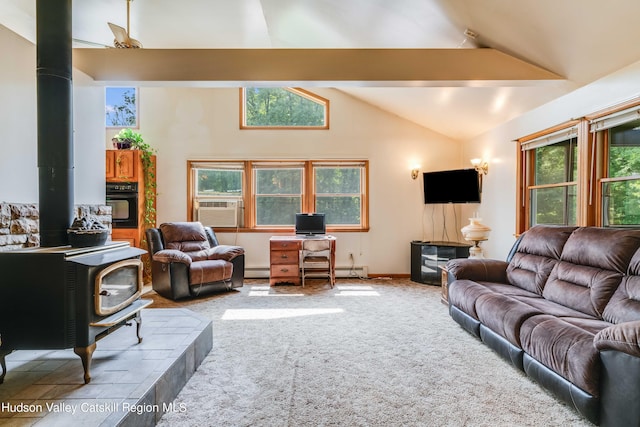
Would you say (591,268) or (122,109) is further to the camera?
(122,109)

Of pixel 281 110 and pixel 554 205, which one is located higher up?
pixel 281 110

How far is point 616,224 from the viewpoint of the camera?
2.68 meters

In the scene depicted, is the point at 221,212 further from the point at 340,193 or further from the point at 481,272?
the point at 481,272

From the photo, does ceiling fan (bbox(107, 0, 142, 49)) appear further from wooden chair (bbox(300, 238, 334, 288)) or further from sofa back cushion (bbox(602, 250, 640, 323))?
sofa back cushion (bbox(602, 250, 640, 323))

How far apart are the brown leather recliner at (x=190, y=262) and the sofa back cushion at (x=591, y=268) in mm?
3613

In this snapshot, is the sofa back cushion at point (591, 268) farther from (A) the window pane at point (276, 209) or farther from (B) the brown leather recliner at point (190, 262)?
(A) the window pane at point (276, 209)

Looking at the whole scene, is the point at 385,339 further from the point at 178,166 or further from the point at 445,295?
the point at 178,166

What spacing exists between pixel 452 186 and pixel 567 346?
11.4 ft

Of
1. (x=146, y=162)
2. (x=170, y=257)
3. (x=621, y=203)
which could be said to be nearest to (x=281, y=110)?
(x=146, y=162)

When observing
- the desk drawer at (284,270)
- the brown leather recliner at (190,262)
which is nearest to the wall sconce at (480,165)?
the desk drawer at (284,270)

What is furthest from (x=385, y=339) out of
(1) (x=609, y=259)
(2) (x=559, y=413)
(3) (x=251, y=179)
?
(3) (x=251, y=179)

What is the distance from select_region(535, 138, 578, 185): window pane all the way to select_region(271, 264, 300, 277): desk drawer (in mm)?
3403

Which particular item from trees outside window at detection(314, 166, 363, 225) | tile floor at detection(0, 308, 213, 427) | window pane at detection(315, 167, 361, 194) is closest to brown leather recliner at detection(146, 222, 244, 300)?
A: tile floor at detection(0, 308, 213, 427)

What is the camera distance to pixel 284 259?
478 centimetres
